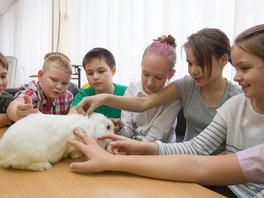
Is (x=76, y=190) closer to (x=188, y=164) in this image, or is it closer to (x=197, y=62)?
(x=188, y=164)

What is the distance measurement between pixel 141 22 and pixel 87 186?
186 centimetres

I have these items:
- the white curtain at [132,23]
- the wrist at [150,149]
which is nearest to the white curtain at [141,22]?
the white curtain at [132,23]

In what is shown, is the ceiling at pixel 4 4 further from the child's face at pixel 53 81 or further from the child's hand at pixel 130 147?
the child's hand at pixel 130 147

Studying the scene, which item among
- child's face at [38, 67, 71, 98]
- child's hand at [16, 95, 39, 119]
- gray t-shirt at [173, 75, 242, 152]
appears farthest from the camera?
child's face at [38, 67, 71, 98]

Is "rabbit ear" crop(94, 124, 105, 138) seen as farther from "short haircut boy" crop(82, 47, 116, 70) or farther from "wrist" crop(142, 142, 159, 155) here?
"short haircut boy" crop(82, 47, 116, 70)

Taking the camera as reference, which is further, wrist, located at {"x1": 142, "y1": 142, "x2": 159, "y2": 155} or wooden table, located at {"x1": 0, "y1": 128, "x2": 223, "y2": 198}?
wrist, located at {"x1": 142, "y1": 142, "x2": 159, "y2": 155}

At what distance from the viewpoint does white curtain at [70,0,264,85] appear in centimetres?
133

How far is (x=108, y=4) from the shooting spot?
2.47 metres

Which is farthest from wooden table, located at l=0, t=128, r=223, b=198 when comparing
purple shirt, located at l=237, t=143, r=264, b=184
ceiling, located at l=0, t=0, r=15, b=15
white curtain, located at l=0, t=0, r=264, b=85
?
ceiling, located at l=0, t=0, r=15, b=15

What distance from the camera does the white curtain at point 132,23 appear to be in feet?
4.42

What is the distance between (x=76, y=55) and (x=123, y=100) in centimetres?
240

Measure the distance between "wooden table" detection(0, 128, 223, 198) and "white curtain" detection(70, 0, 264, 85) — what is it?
106 cm

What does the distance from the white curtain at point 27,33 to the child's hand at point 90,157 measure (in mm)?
3686

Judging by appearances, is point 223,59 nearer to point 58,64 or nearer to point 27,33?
point 58,64
